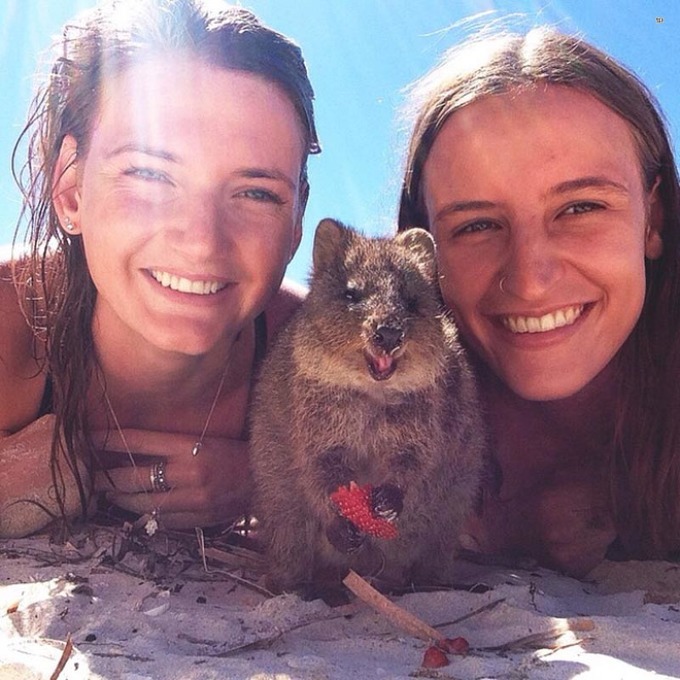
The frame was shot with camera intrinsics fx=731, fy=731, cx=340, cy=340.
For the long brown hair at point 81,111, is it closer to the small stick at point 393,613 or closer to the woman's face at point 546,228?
Result: the woman's face at point 546,228

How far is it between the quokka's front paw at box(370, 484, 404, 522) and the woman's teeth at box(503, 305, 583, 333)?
127 centimetres

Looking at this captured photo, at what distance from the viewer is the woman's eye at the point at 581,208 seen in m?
3.70

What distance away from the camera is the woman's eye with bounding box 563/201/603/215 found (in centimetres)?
370

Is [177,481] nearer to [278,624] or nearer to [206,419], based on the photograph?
[206,419]

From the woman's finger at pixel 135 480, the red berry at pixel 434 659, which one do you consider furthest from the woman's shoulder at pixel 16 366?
the red berry at pixel 434 659

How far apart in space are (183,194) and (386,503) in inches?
69.1

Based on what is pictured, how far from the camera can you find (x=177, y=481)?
Answer: 4.03 meters

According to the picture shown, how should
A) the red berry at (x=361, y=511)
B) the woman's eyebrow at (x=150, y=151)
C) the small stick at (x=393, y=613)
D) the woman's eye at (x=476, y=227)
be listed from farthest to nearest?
Result: 1. the woman's eye at (x=476, y=227)
2. the woman's eyebrow at (x=150, y=151)
3. the red berry at (x=361, y=511)
4. the small stick at (x=393, y=613)

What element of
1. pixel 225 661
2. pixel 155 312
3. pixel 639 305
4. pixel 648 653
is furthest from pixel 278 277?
pixel 648 653

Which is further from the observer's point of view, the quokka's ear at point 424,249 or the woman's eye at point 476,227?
the woman's eye at point 476,227

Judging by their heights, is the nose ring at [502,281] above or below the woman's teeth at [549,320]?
above

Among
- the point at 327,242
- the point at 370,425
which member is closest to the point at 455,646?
the point at 370,425

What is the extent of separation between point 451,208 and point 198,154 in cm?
138

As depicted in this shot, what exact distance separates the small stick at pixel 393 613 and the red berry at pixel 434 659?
24 cm
